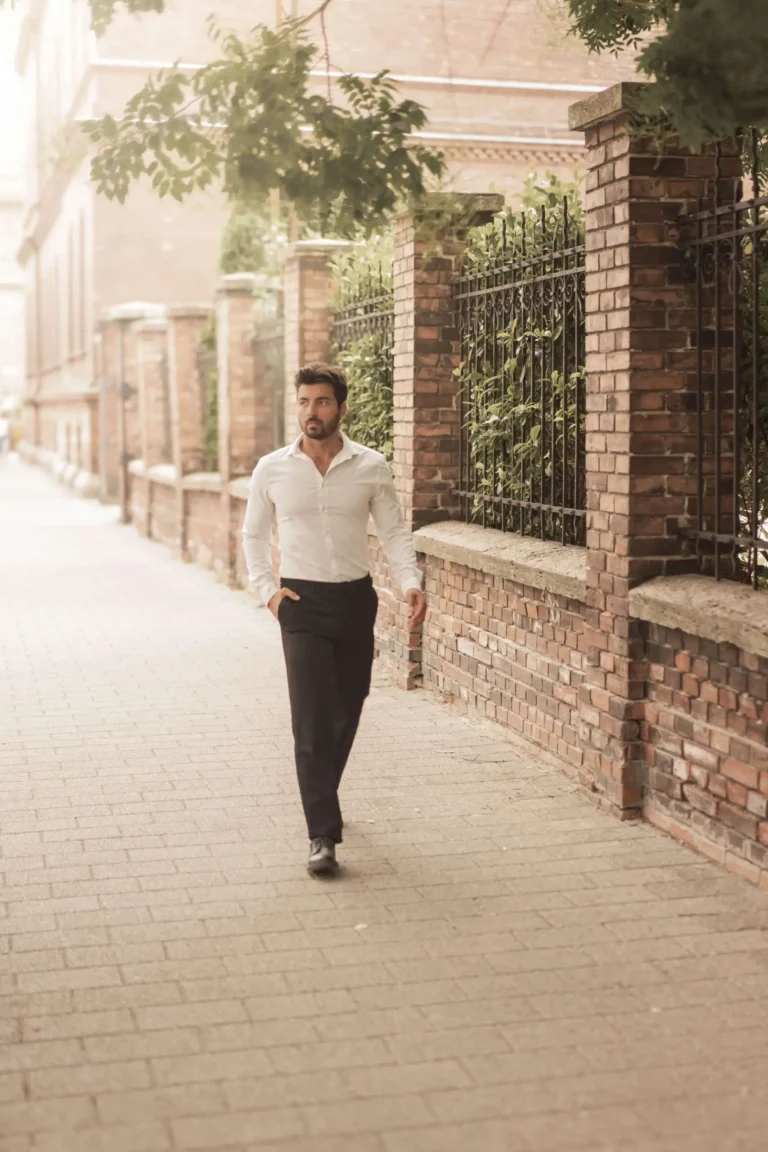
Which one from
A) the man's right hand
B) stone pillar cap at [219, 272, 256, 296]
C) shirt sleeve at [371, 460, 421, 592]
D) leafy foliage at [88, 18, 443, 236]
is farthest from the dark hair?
stone pillar cap at [219, 272, 256, 296]

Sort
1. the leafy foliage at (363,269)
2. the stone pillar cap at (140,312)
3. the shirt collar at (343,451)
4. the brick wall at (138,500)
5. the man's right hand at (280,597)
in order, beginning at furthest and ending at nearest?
the stone pillar cap at (140,312)
the brick wall at (138,500)
the leafy foliage at (363,269)
the shirt collar at (343,451)
the man's right hand at (280,597)

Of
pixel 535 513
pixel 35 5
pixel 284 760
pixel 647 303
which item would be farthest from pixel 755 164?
pixel 35 5

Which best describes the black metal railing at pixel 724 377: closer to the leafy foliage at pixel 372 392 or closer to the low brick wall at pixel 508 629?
the low brick wall at pixel 508 629

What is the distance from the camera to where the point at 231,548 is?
642 inches

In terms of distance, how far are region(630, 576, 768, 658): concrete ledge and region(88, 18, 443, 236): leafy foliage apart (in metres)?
1.88

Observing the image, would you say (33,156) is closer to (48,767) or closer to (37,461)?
(37,461)

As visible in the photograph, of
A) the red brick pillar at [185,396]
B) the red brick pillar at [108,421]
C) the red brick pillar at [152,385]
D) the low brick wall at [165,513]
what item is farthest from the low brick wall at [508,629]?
the red brick pillar at [108,421]

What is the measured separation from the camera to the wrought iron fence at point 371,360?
37.5 ft

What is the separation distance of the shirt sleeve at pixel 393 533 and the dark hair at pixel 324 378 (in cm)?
35

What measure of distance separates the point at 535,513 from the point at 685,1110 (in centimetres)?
510

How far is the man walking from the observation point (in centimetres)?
629

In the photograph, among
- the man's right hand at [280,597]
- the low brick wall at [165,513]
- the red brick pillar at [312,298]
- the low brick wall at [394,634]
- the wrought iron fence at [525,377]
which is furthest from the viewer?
the low brick wall at [165,513]

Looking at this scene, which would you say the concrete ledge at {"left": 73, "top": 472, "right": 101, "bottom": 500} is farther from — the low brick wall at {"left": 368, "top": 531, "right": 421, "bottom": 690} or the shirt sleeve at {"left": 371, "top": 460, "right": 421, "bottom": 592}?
the shirt sleeve at {"left": 371, "top": 460, "right": 421, "bottom": 592}

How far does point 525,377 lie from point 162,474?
1273 centimetres
